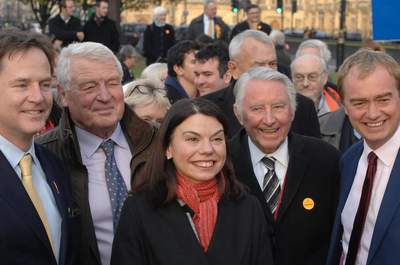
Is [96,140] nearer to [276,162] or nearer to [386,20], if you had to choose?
[276,162]

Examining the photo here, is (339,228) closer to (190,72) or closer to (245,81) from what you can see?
(245,81)

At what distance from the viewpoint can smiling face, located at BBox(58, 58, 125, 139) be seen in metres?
3.93

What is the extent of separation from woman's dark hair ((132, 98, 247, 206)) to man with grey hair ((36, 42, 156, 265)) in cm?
47

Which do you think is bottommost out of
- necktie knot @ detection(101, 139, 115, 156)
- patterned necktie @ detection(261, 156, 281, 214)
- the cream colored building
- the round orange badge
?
the cream colored building

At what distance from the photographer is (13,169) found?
3016mm

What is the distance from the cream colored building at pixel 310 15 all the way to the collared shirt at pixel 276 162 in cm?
3667

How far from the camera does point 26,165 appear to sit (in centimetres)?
312

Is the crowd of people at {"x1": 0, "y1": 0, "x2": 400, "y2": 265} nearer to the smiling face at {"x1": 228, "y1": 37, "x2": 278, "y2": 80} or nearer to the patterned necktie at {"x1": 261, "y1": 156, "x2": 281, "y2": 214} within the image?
the patterned necktie at {"x1": 261, "y1": 156, "x2": 281, "y2": 214}

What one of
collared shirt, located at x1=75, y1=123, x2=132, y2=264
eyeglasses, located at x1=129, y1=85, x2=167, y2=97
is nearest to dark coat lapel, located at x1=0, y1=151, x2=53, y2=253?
collared shirt, located at x1=75, y1=123, x2=132, y2=264

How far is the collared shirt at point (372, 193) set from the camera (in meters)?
3.49

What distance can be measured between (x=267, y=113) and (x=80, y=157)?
1.39 m

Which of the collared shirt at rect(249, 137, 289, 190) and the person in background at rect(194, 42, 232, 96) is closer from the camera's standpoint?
the collared shirt at rect(249, 137, 289, 190)

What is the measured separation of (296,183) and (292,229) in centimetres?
33

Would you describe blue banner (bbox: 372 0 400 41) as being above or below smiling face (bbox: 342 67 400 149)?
above
